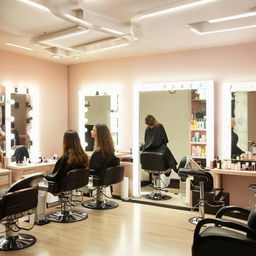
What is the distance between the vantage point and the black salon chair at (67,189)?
3.72m

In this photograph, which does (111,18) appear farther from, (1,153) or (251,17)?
(1,153)

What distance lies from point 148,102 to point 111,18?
2.26m

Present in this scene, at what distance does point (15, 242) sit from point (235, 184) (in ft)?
9.21

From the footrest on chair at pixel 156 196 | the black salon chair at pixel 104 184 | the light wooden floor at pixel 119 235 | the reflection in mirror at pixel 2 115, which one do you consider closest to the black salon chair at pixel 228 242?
the light wooden floor at pixel 119 235

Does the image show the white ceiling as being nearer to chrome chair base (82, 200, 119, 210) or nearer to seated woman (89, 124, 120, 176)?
seated woman (89, 124, 120, 176)

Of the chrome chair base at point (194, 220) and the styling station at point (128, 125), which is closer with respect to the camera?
the styling station at point (128, 125)

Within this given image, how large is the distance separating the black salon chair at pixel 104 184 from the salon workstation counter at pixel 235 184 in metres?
1.25

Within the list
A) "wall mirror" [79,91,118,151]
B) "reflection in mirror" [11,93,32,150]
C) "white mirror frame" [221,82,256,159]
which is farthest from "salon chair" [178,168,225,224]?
"reflection in mirror" [11,93,32,150]

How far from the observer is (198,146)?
4.72 meters

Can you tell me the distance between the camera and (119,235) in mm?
3471

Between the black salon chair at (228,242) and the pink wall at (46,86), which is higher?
the pink wall at (46,86)

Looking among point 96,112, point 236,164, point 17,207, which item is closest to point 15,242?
point 17,207

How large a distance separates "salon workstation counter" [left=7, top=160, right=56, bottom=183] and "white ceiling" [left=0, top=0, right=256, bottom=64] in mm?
1627

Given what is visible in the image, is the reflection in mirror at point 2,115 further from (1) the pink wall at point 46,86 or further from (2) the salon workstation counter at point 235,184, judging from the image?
(2) the salon workstation counter at point 235,184
